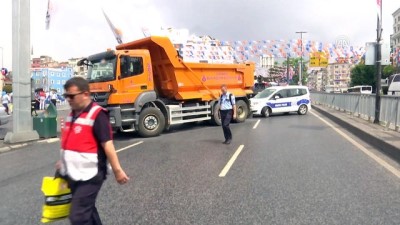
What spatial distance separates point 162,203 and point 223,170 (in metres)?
2.38

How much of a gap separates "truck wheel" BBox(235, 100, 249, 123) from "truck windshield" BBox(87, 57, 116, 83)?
7.16m

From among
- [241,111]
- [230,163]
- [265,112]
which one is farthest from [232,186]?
[265,112]

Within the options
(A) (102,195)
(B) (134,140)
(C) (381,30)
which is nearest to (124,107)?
(B) (134,140)

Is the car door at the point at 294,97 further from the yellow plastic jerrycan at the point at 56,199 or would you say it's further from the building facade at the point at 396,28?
the building facade at the point at 396,28

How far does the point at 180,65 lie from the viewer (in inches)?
584

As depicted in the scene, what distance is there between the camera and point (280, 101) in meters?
22.2

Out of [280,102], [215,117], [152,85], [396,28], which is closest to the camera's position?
[152,85]

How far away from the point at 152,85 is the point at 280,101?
411 inches

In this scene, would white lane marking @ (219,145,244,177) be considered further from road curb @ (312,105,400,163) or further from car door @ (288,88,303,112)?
car door @ (288,88,303,112)

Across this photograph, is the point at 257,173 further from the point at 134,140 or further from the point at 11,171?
the point at 134,140

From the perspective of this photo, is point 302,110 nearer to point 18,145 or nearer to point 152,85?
point 152,85

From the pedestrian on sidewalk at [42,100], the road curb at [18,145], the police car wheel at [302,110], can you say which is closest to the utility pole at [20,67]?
the road curb at [18,145]

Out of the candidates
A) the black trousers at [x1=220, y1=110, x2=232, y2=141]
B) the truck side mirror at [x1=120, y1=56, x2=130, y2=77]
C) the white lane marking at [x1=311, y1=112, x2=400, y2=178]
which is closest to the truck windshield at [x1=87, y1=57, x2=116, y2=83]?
the truck side mirror at [x1=120, y1=56, x2=130, y2=77]

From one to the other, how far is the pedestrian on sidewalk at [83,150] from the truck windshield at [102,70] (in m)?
9.56
